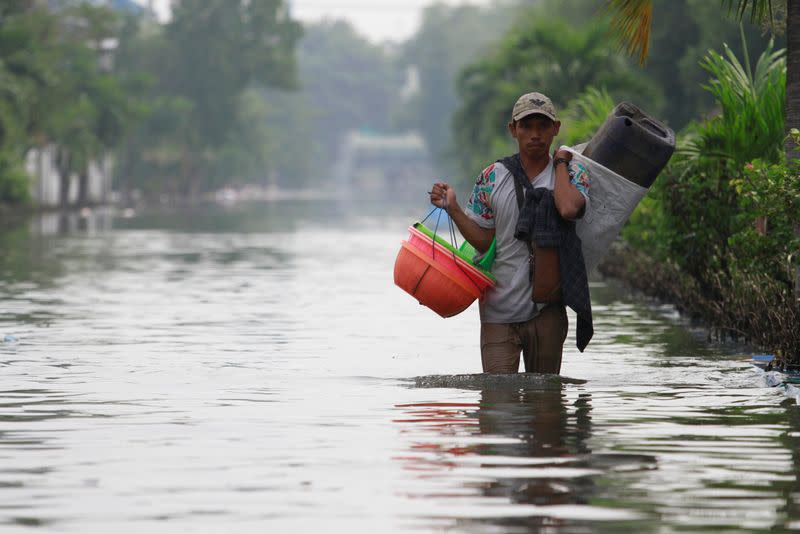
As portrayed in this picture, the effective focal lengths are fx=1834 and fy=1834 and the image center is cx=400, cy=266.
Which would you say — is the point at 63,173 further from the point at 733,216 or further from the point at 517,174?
the point at 517,174

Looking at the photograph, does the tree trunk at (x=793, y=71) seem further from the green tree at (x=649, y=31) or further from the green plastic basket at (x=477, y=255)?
the green plastic basket at (x=477, y=255)

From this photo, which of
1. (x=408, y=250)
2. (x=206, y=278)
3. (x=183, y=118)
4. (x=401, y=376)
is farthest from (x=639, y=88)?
(x=183, y=118)

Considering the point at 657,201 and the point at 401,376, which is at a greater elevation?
the point at 657,201

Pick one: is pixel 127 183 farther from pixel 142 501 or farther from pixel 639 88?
pixel 142 501

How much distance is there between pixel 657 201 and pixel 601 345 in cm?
412

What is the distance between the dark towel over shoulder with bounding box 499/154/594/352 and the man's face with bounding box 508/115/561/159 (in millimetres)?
162

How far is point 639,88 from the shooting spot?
44875 millimetres

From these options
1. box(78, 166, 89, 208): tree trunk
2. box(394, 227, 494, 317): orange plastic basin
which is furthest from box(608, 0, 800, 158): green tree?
box(78, 166, 89, 208): tree trunk

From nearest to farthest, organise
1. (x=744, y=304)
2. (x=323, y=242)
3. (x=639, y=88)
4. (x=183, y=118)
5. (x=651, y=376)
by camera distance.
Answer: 1. (x=651, y=376)
2. (x=744, y=304)
3. (x=639, y=88)
4. (x=323, y=242)
5. (x=183, y=118)

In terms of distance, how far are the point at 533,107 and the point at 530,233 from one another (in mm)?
712

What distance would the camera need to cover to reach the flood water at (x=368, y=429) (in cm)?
762

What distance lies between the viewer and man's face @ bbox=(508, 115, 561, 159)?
33.7 feet

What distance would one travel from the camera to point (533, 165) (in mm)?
10492

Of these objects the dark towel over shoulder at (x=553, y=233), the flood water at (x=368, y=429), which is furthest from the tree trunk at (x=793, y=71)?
the dark towel over shoulder at (x=553, y=233)
